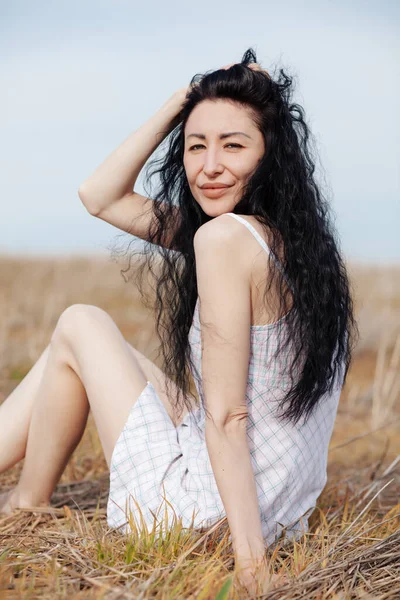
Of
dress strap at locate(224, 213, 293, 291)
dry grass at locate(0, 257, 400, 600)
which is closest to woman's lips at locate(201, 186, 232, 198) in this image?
dress strap at locate(224, 213, 293, 291)

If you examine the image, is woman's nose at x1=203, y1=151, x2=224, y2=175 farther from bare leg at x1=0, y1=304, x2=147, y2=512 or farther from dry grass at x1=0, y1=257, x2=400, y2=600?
dry grass at x1=0, y1=257, x2=400, y2=600

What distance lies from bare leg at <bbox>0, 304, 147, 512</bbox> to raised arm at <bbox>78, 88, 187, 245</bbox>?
412 mm

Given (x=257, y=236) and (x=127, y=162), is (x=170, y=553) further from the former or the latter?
(x=127, y=162)

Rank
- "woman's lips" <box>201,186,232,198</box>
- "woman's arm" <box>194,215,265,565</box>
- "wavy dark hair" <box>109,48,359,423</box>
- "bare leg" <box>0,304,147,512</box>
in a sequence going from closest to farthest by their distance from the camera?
1. "woman's arm" <box>194,215,265,565</box>
2. "wavy dark hair" <box>109,48,359,423</box>
3. "woman's lips" <box>201,186,232,198</box>
4. "bare leg" <box>0,304,147,512</box>

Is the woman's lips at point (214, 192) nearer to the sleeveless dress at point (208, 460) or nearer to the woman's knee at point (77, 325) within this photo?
the sleeveless dress at point (208, 460)

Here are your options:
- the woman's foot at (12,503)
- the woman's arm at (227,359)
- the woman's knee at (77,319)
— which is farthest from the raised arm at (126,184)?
the woman's foot at (12,503)

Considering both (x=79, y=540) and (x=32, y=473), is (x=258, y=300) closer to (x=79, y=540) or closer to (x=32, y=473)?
(x=79, y=540)

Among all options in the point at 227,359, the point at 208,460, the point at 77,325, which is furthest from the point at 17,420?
the point at 227,359

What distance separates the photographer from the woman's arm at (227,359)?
1.70 metres

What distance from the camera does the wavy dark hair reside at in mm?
1876

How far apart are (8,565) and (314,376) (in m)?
0.95

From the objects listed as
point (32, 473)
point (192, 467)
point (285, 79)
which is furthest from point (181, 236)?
point (32, 473)

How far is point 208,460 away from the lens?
1.96 meters

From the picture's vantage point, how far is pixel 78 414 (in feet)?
7.46
